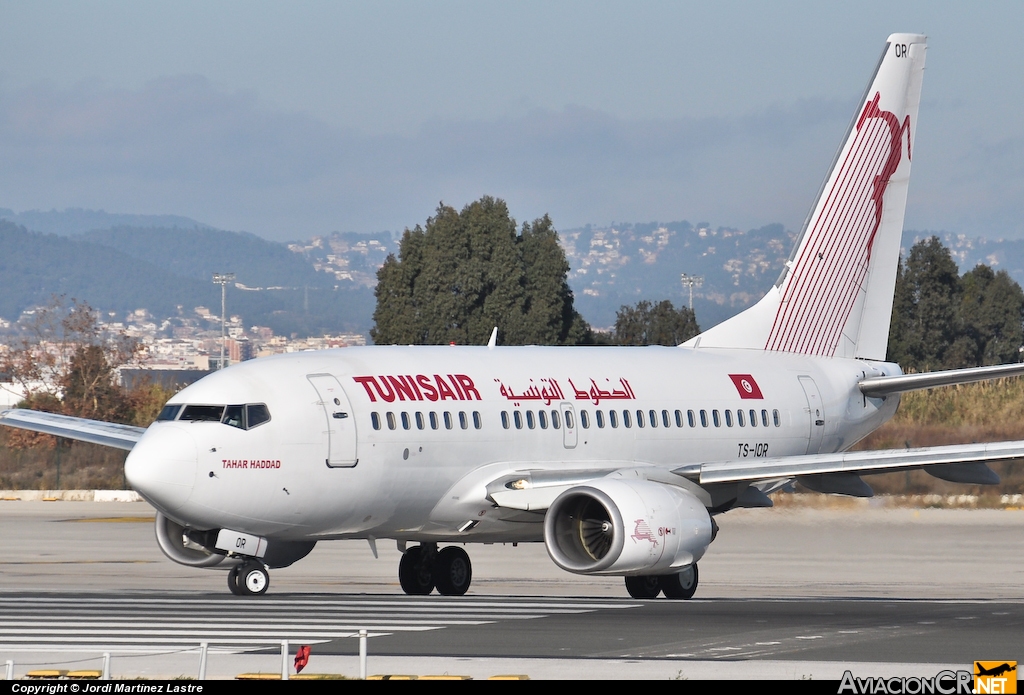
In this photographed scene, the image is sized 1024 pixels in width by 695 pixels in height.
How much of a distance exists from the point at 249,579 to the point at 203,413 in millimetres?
2832

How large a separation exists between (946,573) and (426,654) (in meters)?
21.2

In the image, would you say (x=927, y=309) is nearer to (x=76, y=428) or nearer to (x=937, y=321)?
(x=937, y=321)

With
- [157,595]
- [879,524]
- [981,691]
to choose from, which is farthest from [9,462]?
[981,691]

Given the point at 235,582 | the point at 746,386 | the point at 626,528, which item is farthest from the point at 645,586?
the point at 235,582

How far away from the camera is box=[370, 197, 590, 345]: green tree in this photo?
95.3m

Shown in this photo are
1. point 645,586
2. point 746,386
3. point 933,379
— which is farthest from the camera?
point 746,386

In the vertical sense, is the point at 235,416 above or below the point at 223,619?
above

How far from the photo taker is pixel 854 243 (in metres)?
38.0

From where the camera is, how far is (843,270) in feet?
125

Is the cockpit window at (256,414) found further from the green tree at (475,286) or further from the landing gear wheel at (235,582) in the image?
the green tree at (475,286)

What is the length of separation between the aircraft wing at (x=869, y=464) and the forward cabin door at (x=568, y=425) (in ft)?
6.48

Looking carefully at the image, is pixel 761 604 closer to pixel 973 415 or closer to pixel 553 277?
pixel 973 415

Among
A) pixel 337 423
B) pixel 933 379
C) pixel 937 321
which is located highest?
pixel 937 321

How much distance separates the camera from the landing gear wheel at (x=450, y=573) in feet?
99.7
